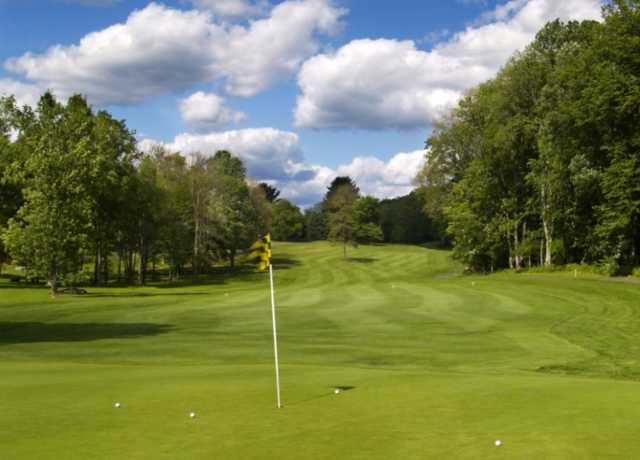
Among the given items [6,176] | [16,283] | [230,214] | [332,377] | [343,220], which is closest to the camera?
[332,377]

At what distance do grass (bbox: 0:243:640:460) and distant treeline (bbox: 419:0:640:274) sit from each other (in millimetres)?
9339

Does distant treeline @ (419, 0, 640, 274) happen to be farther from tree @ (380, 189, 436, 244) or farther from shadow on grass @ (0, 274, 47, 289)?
tree @ (380, 189, 436, 244)

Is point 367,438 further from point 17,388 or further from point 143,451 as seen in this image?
point 17,388

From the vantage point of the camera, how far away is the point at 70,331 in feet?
Result: 84.3

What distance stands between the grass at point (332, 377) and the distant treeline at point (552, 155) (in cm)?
934

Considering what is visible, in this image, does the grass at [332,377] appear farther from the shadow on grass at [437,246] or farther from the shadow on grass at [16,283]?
the shadow on grass at [437,246]

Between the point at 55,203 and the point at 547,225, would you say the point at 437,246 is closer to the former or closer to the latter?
the point at 547,225

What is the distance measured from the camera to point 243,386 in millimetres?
11766

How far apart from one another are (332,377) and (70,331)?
1645 cm

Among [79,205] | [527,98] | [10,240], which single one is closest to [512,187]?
[527,98]

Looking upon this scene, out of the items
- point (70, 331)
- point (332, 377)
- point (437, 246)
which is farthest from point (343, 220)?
point (332, 377)

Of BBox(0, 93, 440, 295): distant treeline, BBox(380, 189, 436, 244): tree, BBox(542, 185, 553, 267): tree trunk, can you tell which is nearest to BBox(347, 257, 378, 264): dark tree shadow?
BBox(0, 93, 440, 295): distant treeline

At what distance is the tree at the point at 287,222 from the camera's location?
468 ft

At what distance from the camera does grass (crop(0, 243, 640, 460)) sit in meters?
7.46
